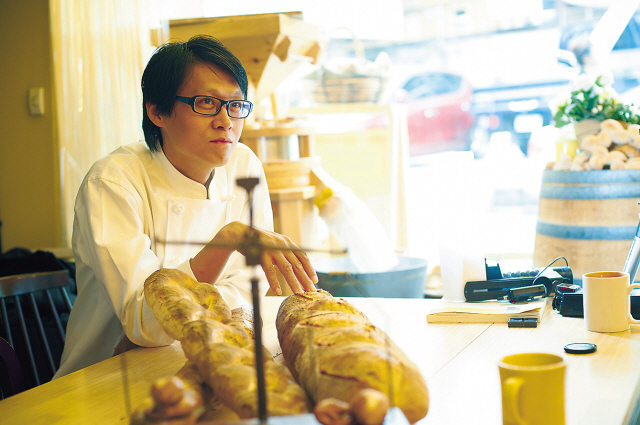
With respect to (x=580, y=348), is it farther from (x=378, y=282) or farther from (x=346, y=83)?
(x=346, y=83)

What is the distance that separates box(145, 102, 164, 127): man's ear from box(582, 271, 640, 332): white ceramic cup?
0.99 metres

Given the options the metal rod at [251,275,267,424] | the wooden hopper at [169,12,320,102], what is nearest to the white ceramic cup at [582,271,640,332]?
the metal rod at [251,275,267,424]

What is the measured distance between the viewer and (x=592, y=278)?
96 centimetres

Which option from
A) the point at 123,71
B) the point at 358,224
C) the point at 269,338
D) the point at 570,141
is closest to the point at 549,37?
the point at 570,141

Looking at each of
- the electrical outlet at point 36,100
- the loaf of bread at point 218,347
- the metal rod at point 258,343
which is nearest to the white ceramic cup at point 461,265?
the loaf of bread at point 218,347

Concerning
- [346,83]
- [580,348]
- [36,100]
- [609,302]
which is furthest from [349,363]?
[36,100]

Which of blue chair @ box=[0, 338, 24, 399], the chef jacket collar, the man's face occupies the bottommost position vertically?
blue chair @ box=[0, 338, 24, 399]

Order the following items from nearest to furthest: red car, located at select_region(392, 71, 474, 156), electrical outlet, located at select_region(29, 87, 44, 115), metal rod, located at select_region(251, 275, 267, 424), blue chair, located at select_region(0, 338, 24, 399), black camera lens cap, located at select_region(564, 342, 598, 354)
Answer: metal rod, located at select_region(251, 275, 267, 424) → black camera lens cap, located at select_region(564, 342, 598, 354) → blue chair, located at select_region(0, 338, 24, 399) → electrical outlet, located at select_region(29, 87, 44, 115) → red car, located at select_region(392, 71, 474, 156)

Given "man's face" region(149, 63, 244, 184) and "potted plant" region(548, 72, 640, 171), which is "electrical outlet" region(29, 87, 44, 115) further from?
"potted plant" region(548, 72, 640, 171)

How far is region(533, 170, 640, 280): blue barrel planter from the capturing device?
1797 mm

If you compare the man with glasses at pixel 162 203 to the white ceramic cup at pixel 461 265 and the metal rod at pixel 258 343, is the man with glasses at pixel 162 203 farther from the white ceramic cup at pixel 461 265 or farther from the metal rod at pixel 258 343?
the metal rod at pixel 258 343

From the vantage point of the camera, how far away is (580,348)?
869 mm

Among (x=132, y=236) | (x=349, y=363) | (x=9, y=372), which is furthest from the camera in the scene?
(x=132, y=236)

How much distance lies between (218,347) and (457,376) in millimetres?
366
